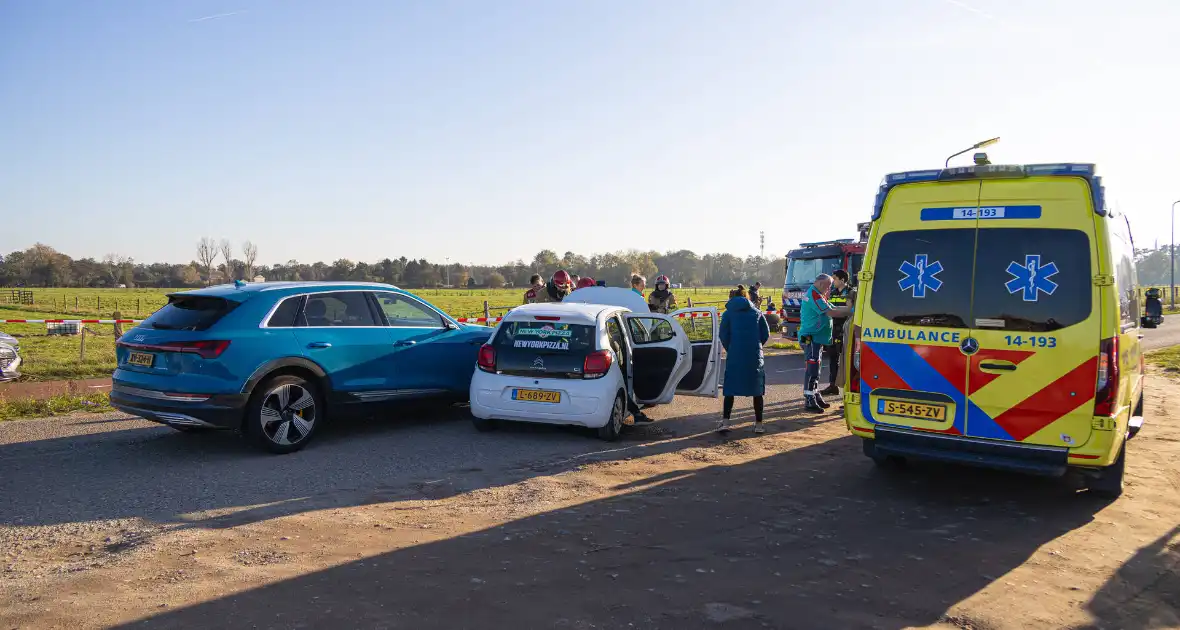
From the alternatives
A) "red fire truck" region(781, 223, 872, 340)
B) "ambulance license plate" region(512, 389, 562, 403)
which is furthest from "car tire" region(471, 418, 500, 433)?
"red fire truck" region(781, 223, 872, 340)

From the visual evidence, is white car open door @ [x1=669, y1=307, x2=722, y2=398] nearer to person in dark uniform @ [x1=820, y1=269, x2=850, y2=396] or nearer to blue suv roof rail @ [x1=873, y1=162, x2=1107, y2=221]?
person in dark uniform @ [x1=820, y1=269, x2=850, y2=396]

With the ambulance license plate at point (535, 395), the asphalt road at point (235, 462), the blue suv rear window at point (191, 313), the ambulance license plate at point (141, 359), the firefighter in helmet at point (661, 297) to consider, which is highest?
the firefighter in helmet at point (661, 297)

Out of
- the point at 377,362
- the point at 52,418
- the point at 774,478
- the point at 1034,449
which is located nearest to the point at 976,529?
the point at 1034,449

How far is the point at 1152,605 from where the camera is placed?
14.0ft

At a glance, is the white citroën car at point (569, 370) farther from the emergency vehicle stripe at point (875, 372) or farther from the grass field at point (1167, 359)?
the grass field at point (1167, 359)

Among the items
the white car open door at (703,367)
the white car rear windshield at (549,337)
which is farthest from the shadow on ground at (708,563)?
the white car open door at (703,367)

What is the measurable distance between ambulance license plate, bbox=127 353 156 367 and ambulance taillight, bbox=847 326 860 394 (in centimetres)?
611

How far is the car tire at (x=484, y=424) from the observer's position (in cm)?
868

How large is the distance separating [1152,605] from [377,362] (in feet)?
22.2

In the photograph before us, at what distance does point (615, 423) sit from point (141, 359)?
4563mm

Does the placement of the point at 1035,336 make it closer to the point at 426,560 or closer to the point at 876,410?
the point at 876,410

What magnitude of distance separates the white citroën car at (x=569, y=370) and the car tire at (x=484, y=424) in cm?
1

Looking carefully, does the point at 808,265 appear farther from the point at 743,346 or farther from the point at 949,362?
the point at 949,362

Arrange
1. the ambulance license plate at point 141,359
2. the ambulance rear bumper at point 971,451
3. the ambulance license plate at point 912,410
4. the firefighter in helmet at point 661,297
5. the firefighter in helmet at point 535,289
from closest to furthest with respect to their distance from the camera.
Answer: the ambulance rear bumper at point 971,451, the ambulance license plate at point 912,410, the ambulance license plate at point 141,359, the firefighter in helmet at point 535,289, the firefighter in helmet at point 661,297
